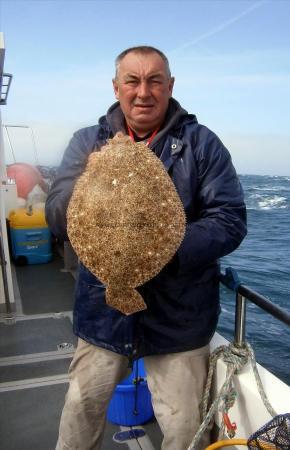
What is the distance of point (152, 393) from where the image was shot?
254 cm

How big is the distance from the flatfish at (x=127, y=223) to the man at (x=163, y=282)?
15cm

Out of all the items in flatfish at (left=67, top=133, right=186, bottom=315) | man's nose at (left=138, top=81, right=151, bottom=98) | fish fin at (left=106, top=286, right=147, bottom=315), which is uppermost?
man's nose at (left=138, top=81, right=151, bottom=98)

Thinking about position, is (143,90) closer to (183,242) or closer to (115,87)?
(115,87)

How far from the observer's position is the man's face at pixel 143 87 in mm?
2293

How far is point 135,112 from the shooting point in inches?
92.3

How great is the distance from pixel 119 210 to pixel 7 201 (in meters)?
8.91

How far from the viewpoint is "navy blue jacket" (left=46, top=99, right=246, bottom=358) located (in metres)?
2.22

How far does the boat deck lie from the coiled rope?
3.87ft

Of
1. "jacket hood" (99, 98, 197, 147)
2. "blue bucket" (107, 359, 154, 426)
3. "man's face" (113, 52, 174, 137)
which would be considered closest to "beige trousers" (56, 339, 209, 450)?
"blue bucket" (107, 359, 154, 426)

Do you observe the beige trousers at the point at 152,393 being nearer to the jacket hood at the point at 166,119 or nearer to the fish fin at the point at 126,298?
the fish fin at the point at 126,298

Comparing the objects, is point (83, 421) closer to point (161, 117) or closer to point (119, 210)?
point (119, 210)

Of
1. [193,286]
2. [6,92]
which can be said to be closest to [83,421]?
[193,286]

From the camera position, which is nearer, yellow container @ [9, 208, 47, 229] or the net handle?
the net handle

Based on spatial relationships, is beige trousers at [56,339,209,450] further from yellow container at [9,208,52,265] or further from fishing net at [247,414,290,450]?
yellow container at [9,208,52,265]
